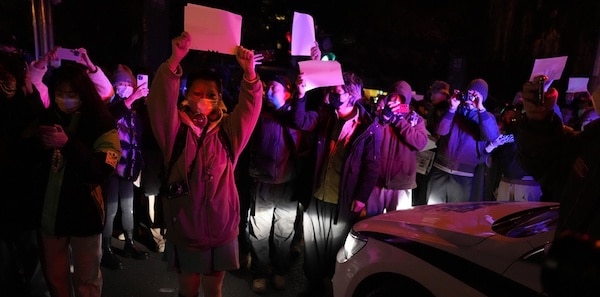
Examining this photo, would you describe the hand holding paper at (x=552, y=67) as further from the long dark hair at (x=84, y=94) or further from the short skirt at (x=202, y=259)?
the long dark hair at (x=84, y=94)

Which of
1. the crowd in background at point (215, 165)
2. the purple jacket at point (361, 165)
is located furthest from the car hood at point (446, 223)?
the purple jacket at point (361, 165)

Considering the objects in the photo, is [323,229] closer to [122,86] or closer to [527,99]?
[527,99]

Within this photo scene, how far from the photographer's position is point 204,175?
2902 millimetres

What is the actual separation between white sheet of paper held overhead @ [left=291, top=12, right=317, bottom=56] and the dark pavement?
247 cm

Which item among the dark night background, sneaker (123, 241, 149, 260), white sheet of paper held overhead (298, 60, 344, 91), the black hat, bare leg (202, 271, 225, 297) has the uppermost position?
the dark night background

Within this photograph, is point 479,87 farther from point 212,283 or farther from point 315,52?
point 212,283

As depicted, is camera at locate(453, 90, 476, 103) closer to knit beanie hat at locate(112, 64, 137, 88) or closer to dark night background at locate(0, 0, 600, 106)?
knit beanie hat at locate(112, 64, 137, 88)

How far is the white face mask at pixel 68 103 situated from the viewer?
3.14 metres

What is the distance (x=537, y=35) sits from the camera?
15.8 m

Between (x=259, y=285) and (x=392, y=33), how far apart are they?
51.2ft

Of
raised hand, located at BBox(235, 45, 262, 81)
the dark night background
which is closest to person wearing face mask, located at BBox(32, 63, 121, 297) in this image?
raised hand, located at BBox(235, 45, 262, 81)

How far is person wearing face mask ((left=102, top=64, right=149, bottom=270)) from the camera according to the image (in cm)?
496

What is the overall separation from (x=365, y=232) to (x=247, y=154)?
2.26m

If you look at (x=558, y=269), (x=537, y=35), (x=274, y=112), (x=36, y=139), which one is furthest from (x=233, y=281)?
(x=537, y=35)
